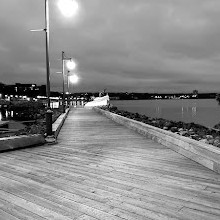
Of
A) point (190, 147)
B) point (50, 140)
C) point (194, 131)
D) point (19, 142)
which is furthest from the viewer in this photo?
point (194, 131)

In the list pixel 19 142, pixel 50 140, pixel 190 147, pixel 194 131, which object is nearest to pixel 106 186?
pixel 190 147

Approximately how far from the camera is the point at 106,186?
518 cm

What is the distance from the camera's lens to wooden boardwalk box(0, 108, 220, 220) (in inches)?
159

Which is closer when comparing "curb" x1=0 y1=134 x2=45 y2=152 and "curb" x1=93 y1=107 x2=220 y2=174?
"curb" x1=93 y1=107 x2=220 y2=174

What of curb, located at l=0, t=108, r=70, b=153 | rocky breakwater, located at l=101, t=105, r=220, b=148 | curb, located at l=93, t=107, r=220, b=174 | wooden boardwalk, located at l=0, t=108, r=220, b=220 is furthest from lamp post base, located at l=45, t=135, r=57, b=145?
rocky breakwater, located at l=101, t=105, r=220, b=148

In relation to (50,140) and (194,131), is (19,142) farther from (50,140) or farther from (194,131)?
(194,131)

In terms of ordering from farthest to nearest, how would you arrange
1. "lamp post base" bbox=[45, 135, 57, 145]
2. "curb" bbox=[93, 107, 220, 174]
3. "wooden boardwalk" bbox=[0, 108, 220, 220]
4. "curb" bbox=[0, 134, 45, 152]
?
1. "lamp post base" bbox=[45, 135, 57, 145]
2. "curb" bbox=[0, 134, 45, 152]
3. "curb" bbox=[93, 107, 220, 174]
4. "wooden boardwalk" bbox=[0, 108, 220, 220]

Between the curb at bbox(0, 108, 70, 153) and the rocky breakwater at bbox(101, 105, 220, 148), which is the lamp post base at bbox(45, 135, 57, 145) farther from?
the rocky breakwater at bbox(101, 105, 220, 148)

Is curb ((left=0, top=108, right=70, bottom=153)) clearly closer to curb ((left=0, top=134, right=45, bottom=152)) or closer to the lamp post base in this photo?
curb ((left=0, top=134, right=45, bottom=152))

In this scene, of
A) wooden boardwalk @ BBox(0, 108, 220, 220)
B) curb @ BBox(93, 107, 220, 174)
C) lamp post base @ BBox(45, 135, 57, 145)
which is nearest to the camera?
wooden boardwalk @ BBox(0, 108, 220, 220)

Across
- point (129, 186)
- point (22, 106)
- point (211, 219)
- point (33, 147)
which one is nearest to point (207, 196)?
point (211, 219)

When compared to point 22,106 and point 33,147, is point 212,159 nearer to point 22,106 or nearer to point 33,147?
point 33,147

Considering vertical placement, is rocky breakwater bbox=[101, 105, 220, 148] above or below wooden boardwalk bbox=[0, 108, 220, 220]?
above

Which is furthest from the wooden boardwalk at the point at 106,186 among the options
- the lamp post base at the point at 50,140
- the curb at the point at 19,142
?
the lamp post base at the point at 50,140
